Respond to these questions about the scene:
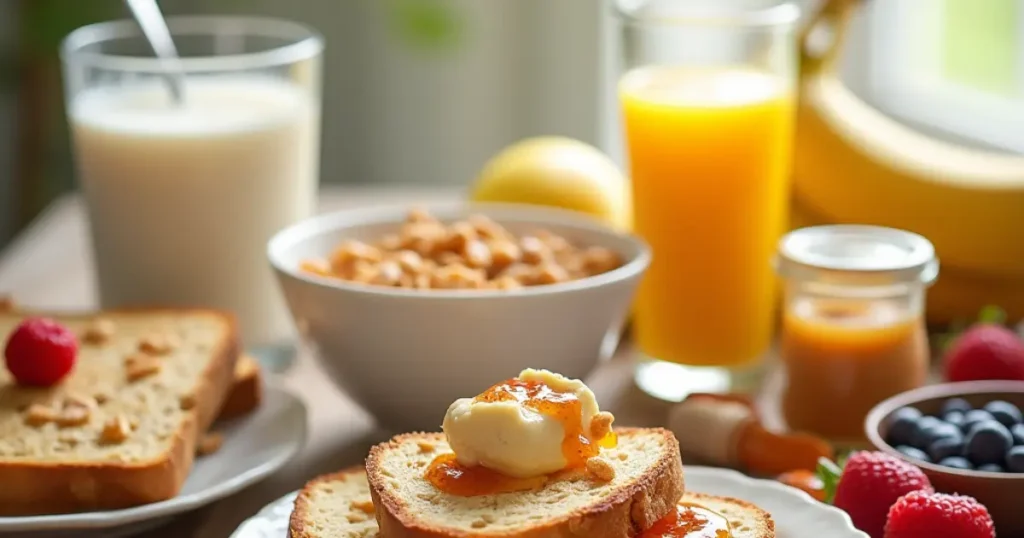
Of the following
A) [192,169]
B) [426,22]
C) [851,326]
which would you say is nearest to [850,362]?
[851,326]

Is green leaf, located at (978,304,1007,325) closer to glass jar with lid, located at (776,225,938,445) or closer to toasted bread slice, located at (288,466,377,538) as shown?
glass jar with lid, located at (776,225,938,445)

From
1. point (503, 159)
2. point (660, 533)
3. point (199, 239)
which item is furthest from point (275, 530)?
point (503, 159)

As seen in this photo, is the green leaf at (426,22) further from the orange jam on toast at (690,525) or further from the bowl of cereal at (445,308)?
the orange jam on toast at (690,525)

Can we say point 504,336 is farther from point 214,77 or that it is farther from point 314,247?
point 214,77

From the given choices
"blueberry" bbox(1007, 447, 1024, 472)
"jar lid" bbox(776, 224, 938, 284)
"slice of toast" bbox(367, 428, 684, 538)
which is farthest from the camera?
"jar lid" bbox(776, 224, 938, 284)

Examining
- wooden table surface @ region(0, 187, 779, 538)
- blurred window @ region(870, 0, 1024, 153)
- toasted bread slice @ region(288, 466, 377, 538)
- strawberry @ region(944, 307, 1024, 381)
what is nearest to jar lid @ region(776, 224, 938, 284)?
strawberry @ region(944, 307, 1024, 381)
